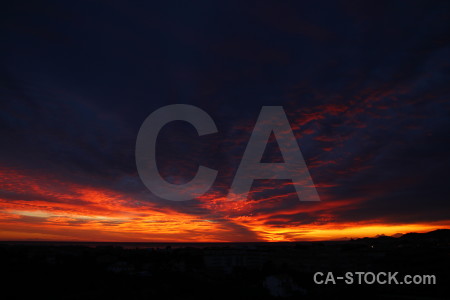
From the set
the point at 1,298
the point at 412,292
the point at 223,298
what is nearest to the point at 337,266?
the point at 412,292

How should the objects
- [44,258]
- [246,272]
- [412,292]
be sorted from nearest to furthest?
[412,292]
[246,272]
[44,258]

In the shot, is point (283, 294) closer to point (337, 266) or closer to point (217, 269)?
point (217, 269)

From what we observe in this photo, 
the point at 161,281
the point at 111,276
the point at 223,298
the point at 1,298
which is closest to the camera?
the point at 1,298

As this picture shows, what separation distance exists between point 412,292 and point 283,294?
15.1 meters

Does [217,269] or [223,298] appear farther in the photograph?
[217,269]

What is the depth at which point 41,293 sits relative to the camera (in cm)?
2852

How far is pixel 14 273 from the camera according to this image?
3638cm

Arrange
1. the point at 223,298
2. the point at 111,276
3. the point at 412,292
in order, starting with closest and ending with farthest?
the point at 223,298 → the point at 412,292 → the point at 111,276

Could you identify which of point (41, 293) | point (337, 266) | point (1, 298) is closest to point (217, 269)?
point (337, 266)

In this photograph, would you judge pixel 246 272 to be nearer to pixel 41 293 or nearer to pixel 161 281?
pixel 161 281

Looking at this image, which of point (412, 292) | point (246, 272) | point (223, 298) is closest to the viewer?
point (223, 298)

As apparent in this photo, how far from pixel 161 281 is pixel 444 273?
119 ft

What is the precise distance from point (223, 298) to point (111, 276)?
1822 cm

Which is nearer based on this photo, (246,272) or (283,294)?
(283,294)
